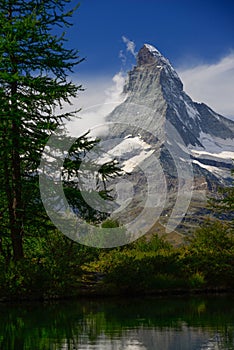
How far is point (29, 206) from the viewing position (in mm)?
24250

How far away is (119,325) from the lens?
16391 mm

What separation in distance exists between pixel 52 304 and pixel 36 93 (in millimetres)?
8444

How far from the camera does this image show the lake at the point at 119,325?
12.9 metres

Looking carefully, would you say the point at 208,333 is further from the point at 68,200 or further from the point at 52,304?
the point at 68,200

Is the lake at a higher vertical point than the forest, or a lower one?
lower

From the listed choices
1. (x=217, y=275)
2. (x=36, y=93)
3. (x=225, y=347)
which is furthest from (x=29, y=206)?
(x=225, y=347)

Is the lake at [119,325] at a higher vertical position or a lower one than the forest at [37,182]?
lower

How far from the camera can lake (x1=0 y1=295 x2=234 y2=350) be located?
42.5ft

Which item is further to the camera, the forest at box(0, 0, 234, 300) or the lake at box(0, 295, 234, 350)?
the forest at box(0, 0, 234, 300)

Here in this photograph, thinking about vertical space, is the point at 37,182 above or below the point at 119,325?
above

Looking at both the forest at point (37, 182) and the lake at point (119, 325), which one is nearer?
the lake at point (119, 325)

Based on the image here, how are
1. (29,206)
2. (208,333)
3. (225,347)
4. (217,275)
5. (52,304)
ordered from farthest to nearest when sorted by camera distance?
(217,275)
(29,206)
(52,304)
(208,333)
(225,347)

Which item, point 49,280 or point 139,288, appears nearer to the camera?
point 49,280

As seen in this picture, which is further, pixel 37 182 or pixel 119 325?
pixel 37 182
